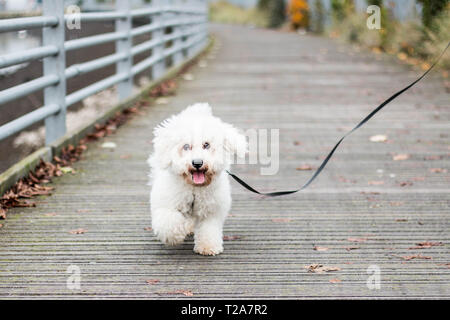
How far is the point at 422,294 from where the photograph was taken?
12.2 ft

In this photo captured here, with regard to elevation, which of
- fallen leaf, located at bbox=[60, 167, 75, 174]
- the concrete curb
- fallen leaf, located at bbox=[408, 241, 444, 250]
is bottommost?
fallen leaf, located at bbox=[60, 167, 75, 174]

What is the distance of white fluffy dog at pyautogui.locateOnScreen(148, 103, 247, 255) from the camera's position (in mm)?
4141

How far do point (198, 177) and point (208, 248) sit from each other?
1.58 feet

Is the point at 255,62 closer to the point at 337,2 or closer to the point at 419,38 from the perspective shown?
the point at 419,38

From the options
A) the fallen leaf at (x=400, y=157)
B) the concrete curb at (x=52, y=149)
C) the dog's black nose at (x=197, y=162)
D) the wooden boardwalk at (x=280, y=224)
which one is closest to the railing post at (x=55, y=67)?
the concrete curb at (x=52, y=149)

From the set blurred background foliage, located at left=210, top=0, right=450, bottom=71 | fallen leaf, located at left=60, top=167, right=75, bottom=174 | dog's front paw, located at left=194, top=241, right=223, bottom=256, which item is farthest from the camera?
blurred background foliage, located at left=210, top=0, right=450, bottom=71

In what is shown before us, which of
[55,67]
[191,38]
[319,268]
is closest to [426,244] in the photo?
[319,268]

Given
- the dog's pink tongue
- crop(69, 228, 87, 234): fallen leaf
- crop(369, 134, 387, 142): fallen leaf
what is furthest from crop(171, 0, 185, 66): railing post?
the dog's pink tongue

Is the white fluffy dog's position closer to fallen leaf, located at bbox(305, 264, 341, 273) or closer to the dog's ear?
the dog's ear

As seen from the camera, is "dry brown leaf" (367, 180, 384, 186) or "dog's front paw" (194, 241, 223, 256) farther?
"dry brown leaf" (367, 180, 384, 186)

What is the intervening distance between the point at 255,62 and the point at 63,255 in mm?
12752

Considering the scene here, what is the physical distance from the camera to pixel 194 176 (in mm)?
4156
